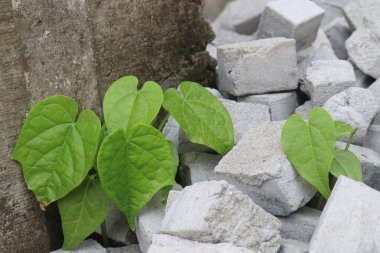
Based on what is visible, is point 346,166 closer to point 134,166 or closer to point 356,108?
point 356,108

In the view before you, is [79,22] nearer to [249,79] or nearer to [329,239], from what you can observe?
[249,79]

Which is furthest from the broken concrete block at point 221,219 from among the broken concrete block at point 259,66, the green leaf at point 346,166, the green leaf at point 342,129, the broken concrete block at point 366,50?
the broken concrete block at point 366,50

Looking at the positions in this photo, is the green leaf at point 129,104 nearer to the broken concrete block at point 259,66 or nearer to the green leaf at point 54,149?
the green leaf at point 54,149

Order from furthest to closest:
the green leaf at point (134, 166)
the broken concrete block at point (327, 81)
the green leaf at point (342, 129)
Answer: the broken concrete block at point (327, 81)
the green leaf at point (342, 129)
the green leaf at point (134, 166)

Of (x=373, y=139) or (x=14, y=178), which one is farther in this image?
(x=373, y=139)

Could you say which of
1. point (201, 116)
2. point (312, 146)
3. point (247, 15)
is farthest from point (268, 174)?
point (247, 15)

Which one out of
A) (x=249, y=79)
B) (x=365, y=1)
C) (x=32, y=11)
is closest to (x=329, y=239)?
(x=249, y=79)
